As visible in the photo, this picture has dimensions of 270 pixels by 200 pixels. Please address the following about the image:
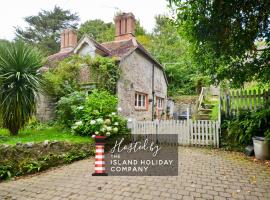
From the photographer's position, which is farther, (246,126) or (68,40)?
(68,40)

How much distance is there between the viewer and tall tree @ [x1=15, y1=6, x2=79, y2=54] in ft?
90.4

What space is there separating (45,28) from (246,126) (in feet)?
100

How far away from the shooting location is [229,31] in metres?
5.09

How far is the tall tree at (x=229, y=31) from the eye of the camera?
4.71 m

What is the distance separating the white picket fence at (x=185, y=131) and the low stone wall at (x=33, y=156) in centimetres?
313

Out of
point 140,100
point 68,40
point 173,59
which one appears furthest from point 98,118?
point 173,59

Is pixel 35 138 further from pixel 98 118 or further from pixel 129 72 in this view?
pixel 129 72

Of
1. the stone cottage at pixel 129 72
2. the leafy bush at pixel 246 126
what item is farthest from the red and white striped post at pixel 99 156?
the leafy bush at pixel 246 126

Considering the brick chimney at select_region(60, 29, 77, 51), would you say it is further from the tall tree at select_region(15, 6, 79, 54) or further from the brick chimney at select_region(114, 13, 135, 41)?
the tall tree at select_region(15, 6, 79, 54)

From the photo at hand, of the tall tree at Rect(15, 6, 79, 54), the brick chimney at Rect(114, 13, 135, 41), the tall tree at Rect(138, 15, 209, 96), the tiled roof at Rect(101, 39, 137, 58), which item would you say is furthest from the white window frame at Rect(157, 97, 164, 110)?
the tall tree at Rect(15, 6, 79, 54)

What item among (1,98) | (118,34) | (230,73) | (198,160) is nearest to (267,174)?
(198,160)

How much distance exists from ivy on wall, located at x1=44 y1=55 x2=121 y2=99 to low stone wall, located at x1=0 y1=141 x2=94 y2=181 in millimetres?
4552

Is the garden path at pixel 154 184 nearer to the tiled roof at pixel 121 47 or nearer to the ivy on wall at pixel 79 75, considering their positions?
the ivy on wall at pixel 79 75

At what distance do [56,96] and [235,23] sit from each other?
919 centimetres
